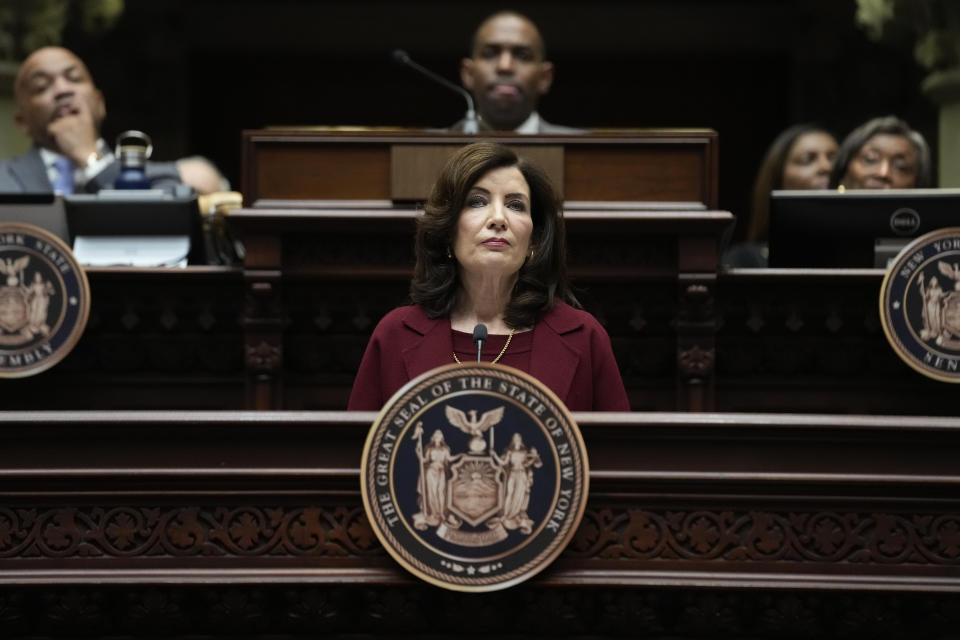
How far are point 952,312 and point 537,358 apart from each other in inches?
41.8

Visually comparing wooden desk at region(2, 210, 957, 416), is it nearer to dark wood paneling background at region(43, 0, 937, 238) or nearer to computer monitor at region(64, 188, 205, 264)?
computer monitor at region(64, 188, 205, 264)

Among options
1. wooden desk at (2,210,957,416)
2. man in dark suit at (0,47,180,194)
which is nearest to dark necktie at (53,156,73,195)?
man in dark suit at (0,47,180,194)

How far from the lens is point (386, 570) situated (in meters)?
1.81

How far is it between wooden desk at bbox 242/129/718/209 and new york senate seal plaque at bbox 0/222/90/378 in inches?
17.9

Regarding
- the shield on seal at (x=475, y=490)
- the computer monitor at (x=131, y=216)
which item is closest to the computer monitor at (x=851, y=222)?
the computer monitor at (x=131, y=216)

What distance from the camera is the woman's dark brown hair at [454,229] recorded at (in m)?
2.31

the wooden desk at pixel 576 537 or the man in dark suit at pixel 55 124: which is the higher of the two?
the man in dark suit at pixel 55 124

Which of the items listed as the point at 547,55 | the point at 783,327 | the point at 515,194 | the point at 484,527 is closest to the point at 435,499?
the point at 484,527

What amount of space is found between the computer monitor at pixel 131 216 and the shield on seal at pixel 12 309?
12.8 inches

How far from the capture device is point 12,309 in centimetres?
287

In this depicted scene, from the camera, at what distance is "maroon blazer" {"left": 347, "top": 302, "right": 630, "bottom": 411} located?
2.25 metres

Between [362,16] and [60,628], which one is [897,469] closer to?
[60,628]

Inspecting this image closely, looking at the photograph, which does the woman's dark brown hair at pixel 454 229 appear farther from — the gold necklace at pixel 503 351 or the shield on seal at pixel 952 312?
the shield on seal at pixel 952 312

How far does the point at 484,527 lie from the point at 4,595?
0.68m
